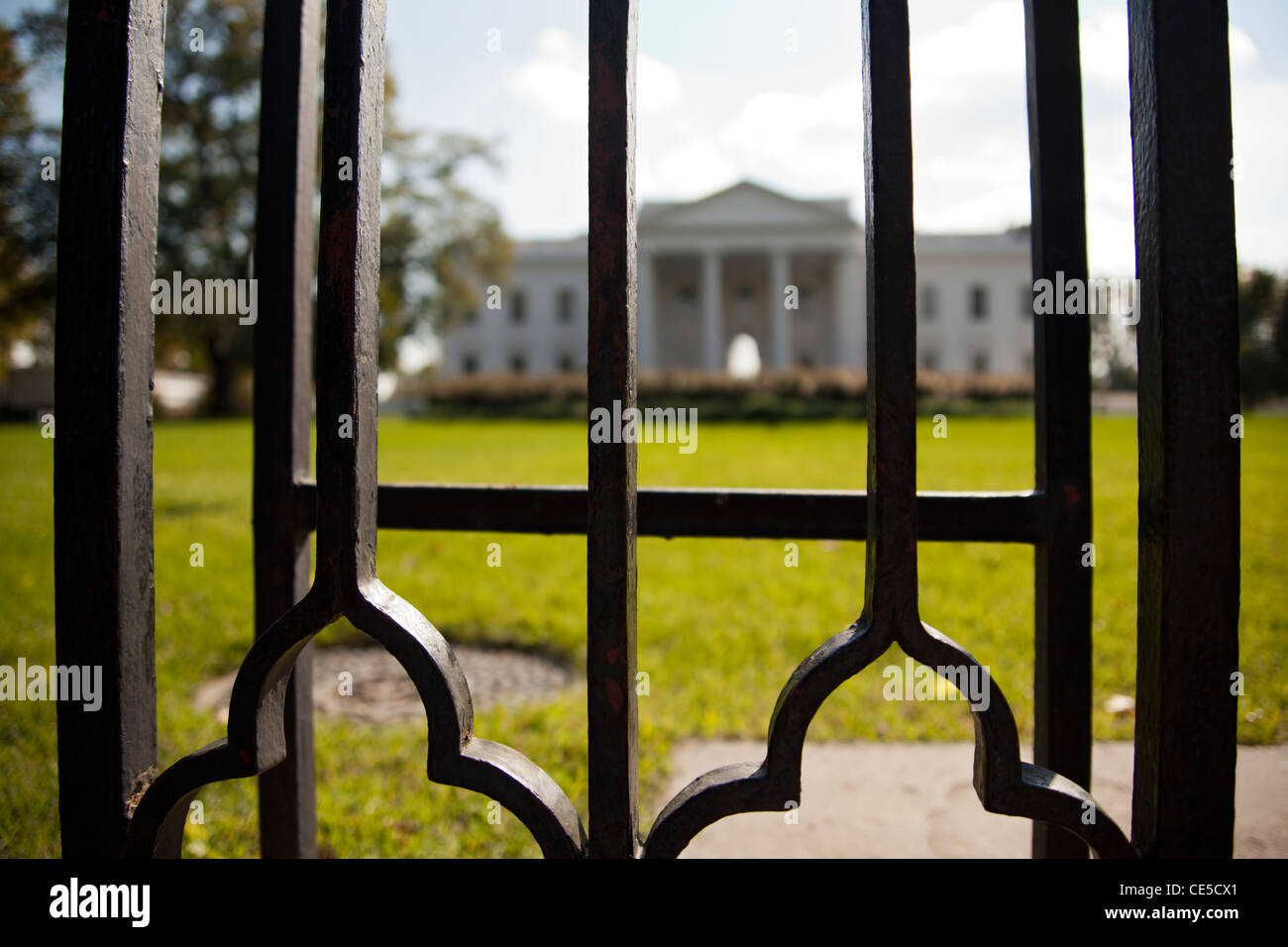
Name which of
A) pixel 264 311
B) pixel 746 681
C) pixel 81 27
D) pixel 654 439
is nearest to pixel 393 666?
pixel 746 681

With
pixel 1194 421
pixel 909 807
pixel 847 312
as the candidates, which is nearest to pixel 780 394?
pixel 909 807

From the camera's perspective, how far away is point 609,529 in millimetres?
672

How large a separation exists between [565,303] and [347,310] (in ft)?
165

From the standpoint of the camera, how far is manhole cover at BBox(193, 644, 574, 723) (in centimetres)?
299

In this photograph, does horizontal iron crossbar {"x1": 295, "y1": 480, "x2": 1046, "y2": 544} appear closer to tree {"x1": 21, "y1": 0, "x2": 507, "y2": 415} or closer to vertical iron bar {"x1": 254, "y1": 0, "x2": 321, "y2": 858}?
vertical iron bar {"x1": 254, "y1": 0, "x2": 321, "y2": 858}

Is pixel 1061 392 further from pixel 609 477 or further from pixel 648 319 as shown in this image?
pixel 648 319

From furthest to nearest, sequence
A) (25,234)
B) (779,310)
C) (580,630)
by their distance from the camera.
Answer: (779,310), (25,234), (580,630)

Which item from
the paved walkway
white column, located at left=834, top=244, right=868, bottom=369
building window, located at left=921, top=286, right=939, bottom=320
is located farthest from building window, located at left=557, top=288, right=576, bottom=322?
the paved walkway

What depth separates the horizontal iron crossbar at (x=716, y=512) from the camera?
3.37 feet

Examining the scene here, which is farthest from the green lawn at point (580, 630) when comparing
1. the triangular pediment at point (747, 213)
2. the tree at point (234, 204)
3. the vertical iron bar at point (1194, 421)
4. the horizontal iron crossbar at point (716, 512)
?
the triangular pediment at point (747, 213)

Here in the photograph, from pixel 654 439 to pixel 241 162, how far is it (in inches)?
644

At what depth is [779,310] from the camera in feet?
140

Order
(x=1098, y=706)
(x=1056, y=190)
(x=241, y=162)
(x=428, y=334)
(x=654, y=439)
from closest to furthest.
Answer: (x=1056, y=190) → (x=1098, y=706) → (x=654, y=439) → (x=241, y=162) → (x=428, y=334)
